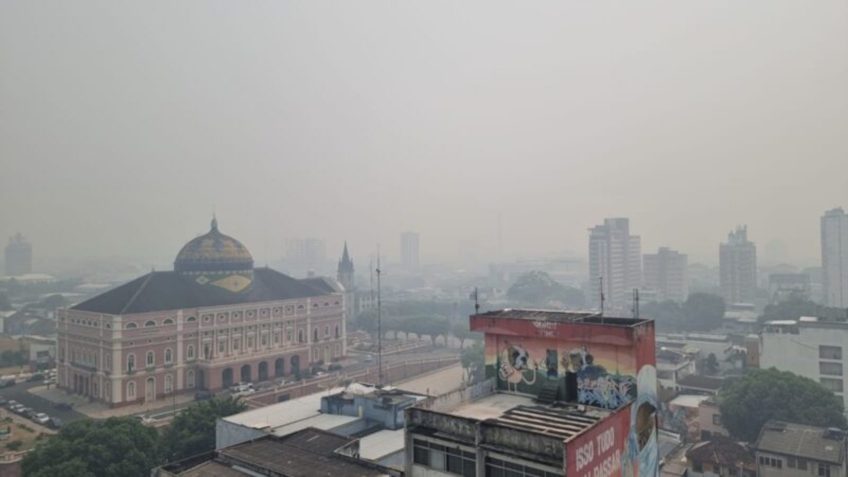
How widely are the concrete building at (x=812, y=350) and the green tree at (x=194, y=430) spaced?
3013cm

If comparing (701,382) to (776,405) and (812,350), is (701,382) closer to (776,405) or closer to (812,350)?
(812,350)

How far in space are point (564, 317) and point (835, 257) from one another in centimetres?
7826

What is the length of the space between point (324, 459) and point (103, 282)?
5328 inches

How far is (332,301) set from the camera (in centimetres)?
4869

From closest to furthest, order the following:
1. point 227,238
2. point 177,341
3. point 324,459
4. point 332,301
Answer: point 324,459 → point 177,341 → point 227,238 → point 332,301

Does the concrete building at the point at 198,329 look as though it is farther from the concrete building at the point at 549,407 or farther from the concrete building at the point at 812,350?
the concrete building at the point at 812,350

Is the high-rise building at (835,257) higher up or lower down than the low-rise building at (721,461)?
higher up

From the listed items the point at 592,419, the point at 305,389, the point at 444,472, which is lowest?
the point at 305,389

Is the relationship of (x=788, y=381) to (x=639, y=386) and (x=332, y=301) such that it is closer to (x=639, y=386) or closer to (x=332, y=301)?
(x=639, y=386)

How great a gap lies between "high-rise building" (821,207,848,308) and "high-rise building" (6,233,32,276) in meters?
130

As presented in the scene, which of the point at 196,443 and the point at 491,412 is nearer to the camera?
the point at 491,412

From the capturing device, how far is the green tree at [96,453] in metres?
18.3

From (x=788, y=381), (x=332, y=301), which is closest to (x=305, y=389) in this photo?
(x=332, y=301)

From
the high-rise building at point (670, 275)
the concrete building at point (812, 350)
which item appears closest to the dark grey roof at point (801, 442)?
the concrete building at point (812, 350)
